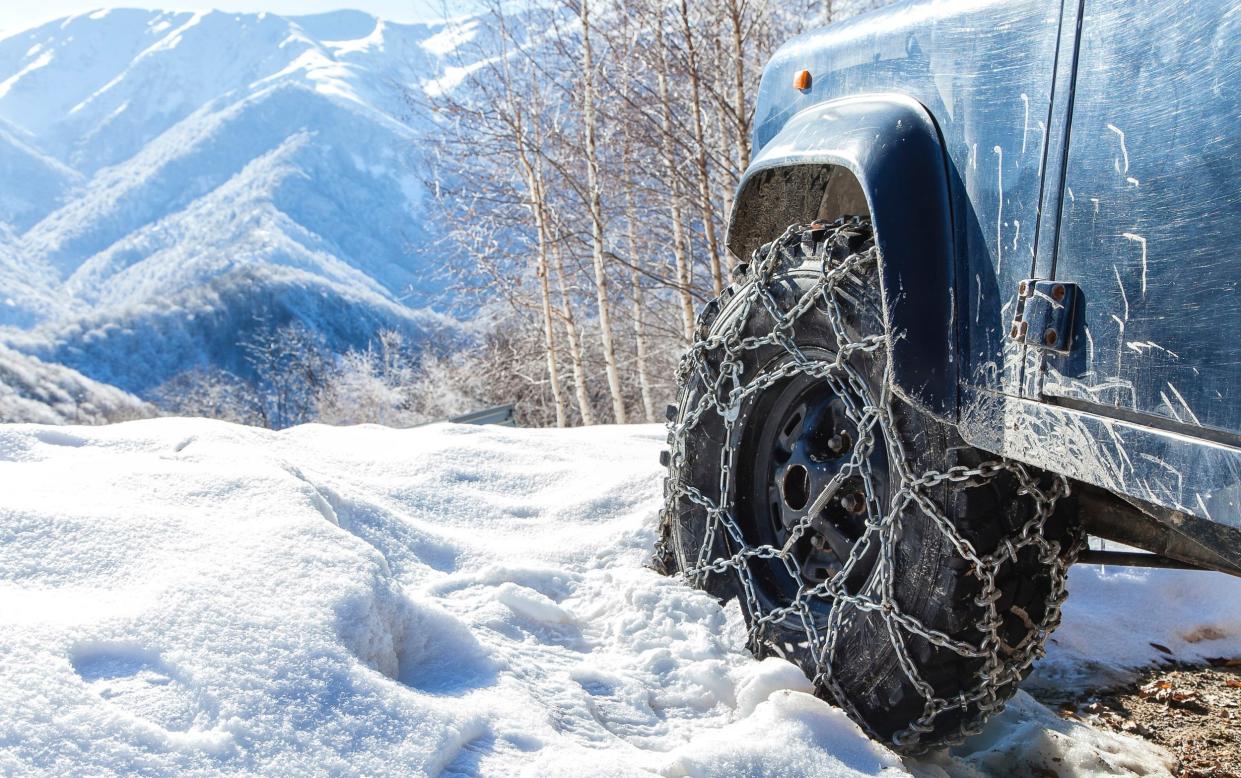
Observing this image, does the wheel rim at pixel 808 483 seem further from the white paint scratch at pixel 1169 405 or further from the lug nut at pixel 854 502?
the white paint scratch at pixel 1169 405

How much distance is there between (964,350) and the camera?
1652 millimetres

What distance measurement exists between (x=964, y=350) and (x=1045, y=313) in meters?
0.21

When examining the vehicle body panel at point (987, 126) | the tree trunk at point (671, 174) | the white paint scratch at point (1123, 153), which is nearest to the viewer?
the white paint scratch at point (1123, 153)

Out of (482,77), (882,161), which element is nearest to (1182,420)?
(882,161)

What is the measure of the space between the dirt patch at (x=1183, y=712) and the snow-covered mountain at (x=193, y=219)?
90841 mm

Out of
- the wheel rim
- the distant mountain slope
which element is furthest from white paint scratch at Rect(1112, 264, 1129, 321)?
the distant mountain slope

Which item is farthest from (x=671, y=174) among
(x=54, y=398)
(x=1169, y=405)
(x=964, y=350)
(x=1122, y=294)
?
(x=54, y=398)

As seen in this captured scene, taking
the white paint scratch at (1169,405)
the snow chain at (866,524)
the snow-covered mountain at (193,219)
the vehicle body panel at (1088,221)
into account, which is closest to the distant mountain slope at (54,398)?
the snow-covered mountain at (193,219)

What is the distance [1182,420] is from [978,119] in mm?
671

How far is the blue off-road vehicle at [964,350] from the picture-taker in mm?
1251

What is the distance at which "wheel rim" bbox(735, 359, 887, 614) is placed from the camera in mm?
1924

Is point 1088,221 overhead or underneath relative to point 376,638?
overhead

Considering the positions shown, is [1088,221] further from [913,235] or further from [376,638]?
[376,638]

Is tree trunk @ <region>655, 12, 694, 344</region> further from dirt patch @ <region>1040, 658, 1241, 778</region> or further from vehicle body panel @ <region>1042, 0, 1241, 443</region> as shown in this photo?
vehicle body panel @ <region>1042, 0, 1241, 443</region>
